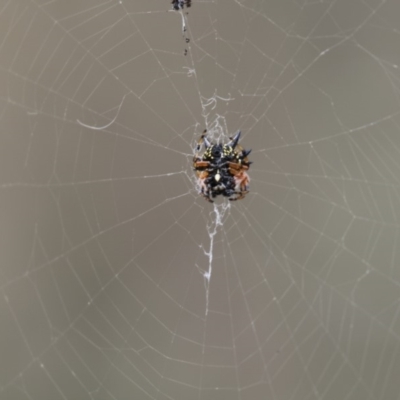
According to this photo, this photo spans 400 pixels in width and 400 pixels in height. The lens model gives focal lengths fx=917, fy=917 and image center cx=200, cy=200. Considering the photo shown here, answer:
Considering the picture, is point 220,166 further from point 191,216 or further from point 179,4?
point 179,4

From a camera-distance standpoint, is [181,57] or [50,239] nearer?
[181,57]

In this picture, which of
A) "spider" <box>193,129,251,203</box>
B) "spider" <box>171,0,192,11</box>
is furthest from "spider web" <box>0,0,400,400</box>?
"spider" <box>171,0,192,11</box>

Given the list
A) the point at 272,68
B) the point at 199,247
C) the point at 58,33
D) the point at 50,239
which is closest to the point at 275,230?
the point at 199,247

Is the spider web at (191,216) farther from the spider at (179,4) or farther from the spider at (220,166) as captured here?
the spider at (179,4)

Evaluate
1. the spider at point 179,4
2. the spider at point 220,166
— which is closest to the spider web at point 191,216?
the spider at point 220,166

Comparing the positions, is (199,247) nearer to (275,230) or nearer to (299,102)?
(275,230)

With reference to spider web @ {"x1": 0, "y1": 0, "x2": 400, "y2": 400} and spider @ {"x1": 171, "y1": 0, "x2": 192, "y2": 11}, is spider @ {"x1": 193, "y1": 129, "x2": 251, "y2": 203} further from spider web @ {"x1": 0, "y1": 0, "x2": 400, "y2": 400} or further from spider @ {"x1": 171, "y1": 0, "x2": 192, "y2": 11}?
spider @ {"x1": 171, "y1": 0, "x2": 192, "y2": 11}
